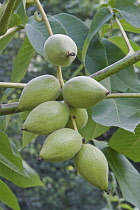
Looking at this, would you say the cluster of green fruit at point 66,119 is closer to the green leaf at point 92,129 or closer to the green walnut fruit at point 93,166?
the green walnut fruit at point 93,166

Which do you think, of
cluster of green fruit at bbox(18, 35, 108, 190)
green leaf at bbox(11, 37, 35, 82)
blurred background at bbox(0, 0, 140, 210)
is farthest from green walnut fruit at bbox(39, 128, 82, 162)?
blurred background at bbox(0, 0, 140, 210)

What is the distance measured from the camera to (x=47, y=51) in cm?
85

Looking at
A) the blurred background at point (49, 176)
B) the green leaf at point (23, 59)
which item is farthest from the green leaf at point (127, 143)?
the blurred background at point (49, 176)

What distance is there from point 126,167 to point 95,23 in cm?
40

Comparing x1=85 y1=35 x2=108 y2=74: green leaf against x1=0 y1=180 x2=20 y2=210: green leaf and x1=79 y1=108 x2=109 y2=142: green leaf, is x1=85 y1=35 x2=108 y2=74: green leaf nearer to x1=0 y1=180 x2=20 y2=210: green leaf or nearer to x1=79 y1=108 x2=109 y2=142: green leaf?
x1=79 y1=108 x2=109 y2=142: green leaf

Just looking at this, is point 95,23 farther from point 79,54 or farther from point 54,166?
point 54,166

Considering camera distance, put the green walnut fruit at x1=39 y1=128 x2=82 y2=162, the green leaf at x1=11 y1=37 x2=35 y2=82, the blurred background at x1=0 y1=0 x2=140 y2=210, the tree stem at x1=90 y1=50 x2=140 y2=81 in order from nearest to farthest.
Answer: the green walnut fruit at x1=39 y1=128 x2=82 y2=162 < the tree stem at x1=90 y1=50 x2=140 y2=81 < the green leaf at x1=11 y1=37 x2=35 y2=82 < the blurred background at x1=0 y1=0 x2=140 y2=210

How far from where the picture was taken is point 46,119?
0.75 m

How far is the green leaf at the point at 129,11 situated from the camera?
1.03 meters

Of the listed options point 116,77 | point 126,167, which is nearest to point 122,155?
point 126,167

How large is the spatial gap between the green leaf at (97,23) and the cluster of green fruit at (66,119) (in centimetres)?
23

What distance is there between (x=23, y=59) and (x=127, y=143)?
1.42 feet

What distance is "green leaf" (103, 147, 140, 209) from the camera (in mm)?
936

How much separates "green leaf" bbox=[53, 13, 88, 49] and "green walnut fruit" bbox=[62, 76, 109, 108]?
1.11 ft
